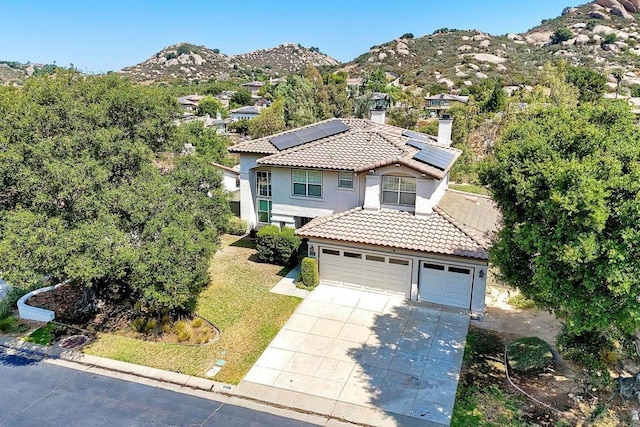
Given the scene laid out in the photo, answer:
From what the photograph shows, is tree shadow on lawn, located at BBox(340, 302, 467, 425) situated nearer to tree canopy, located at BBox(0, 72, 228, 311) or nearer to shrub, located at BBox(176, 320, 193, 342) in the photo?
shrub, located at BBox(176, 320, 193, 342)

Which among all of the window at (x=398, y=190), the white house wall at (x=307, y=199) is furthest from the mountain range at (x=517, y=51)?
the window at (x=398, y=190)

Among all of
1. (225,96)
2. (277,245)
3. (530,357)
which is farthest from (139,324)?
(225,96)

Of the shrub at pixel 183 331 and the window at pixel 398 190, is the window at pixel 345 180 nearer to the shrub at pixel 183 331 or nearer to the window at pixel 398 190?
the window at pixel 398 190

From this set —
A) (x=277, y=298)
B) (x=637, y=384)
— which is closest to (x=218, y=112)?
(x=277, y=298)

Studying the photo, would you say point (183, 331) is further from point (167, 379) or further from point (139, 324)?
point (167, 379)

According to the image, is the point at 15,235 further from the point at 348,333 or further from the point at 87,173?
the point at 348,333

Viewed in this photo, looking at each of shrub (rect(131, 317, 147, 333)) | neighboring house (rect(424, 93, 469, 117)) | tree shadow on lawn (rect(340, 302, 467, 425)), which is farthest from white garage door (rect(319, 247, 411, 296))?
neighboring house (rect(424, 93, 469, 117))
